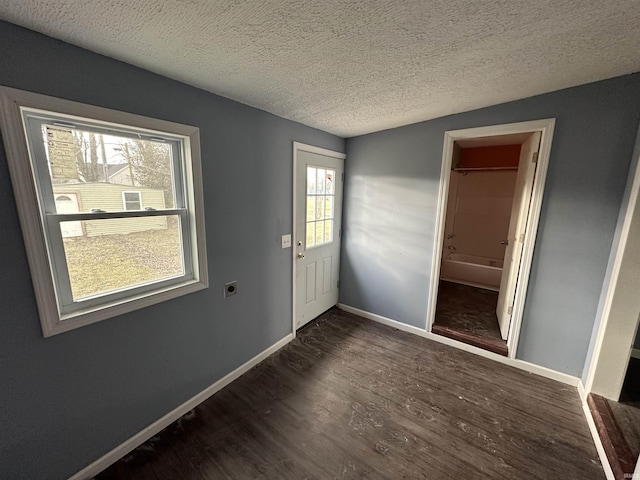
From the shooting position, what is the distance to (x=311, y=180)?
9.01 feet

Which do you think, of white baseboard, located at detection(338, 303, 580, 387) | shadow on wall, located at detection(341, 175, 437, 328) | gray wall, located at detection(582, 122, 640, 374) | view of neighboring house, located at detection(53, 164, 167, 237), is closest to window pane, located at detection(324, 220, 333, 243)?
shadow on wall, located at detection(341, 175, 437, 328)

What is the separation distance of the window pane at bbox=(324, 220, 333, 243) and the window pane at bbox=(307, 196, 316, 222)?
0.26 meters

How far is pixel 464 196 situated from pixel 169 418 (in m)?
5.03

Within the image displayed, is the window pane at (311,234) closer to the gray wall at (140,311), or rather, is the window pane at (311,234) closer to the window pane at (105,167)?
the gray wall at (140,311)

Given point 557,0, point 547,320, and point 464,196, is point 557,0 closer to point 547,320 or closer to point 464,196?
point 547,320

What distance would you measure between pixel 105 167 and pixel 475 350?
133 inches

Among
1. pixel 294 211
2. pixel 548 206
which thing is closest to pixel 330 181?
pixel 294 211

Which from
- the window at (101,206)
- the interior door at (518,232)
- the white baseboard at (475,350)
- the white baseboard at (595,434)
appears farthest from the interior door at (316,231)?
the white baseboard at (595,434)

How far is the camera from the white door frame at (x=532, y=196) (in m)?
2.09

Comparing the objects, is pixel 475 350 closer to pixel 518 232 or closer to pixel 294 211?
pixel 518 232

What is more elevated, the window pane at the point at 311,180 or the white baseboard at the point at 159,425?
the window pane at the point at 311,180

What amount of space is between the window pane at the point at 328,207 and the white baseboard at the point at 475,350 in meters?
1.29

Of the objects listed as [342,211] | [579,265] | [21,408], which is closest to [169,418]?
[21,408]

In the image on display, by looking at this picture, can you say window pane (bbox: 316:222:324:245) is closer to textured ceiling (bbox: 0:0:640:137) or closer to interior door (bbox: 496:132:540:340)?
textured ceiling (bbox: 0:0:640:137)
